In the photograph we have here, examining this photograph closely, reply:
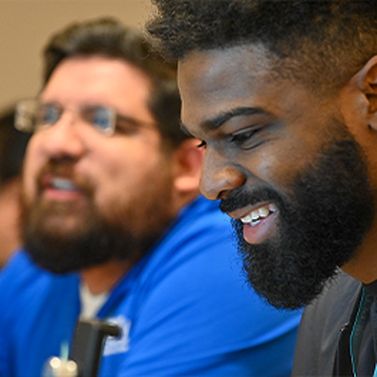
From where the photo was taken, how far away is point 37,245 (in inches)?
83.1

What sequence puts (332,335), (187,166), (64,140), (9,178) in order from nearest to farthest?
(332,335)
(64,140)
(187,166)
(9,178)

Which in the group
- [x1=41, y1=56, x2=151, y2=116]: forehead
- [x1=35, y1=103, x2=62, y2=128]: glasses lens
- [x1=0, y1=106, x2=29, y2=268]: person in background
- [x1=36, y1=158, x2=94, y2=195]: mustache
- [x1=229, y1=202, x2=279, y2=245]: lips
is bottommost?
[x1=0, y1=106, x2=29, y2=268]: person in background

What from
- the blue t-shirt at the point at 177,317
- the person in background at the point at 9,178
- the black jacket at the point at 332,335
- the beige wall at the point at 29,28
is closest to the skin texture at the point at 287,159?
the black jacket at the point at 332,335

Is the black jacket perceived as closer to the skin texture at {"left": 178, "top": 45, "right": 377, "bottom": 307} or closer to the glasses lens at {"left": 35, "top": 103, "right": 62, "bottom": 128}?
the skin texture at {"left": 178, "top": 45, "right": 377, "bottom": 307}

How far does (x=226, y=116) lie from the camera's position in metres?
1.11

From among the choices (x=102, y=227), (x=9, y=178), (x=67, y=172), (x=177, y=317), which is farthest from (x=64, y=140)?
(x=9, y=178)

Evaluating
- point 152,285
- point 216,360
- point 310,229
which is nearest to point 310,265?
point 310,229

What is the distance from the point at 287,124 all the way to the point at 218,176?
0.10 metres

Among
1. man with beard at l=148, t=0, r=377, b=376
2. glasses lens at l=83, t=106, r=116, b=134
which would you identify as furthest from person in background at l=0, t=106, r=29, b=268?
man with beard at l=148, t=0, r=377, b=376

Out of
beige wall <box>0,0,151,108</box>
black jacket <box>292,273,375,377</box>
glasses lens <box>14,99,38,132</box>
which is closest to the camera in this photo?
black jacket <box>292,273,375,377</box>

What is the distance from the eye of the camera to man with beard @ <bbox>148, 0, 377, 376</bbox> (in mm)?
1078

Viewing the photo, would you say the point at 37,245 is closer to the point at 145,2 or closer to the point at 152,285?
the point at 152,285

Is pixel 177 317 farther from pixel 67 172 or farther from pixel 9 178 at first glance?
pixel 9 178

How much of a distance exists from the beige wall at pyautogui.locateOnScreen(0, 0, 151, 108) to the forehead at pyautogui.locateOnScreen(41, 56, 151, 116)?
958 millimetres
